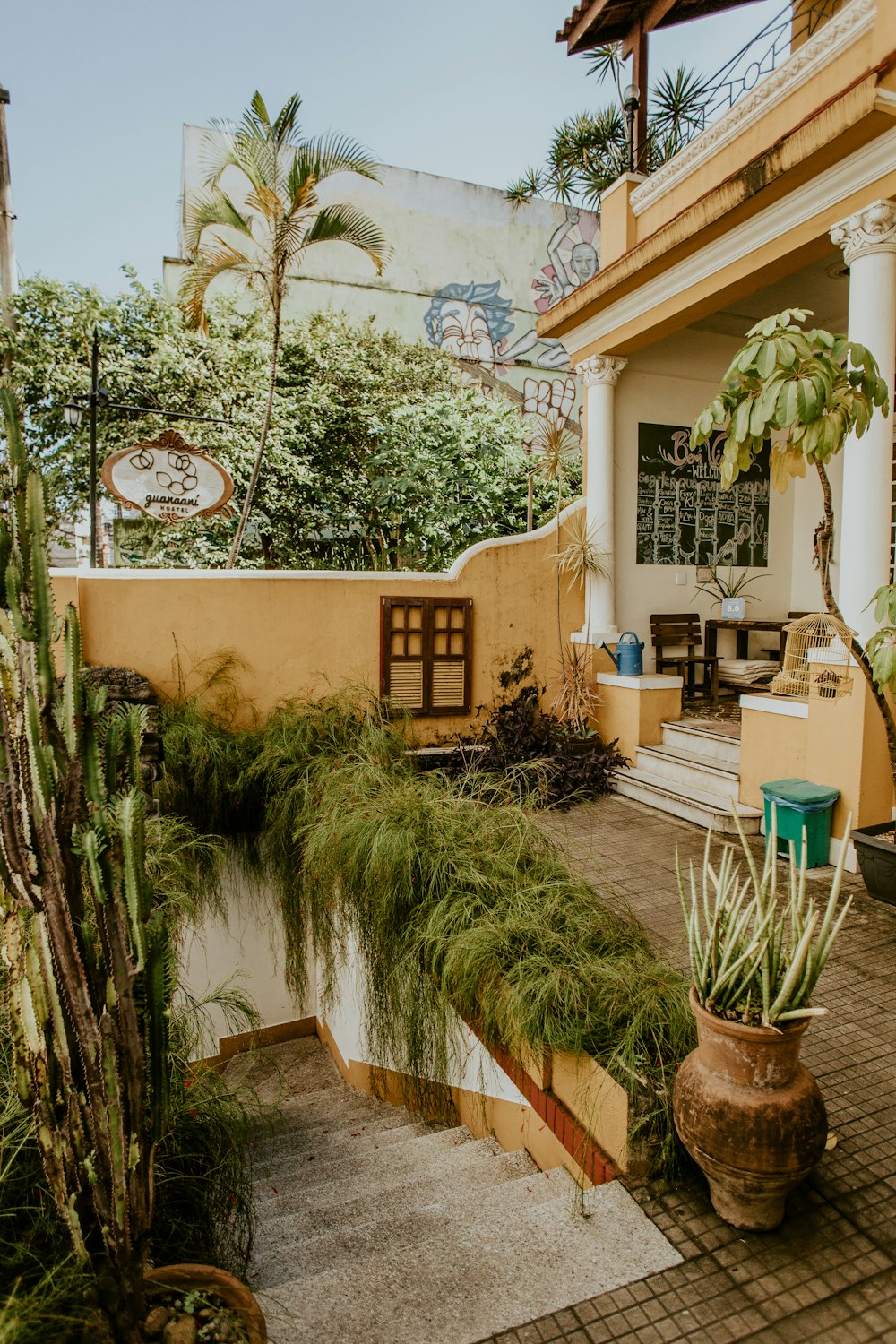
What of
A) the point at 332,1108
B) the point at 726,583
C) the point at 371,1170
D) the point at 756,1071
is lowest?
the point at 332,1108

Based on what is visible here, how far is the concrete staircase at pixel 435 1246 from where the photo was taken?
6.50 feet

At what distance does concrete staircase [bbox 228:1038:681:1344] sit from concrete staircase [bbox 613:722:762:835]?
3.23 m

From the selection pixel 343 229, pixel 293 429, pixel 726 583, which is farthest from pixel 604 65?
pixel 726 583

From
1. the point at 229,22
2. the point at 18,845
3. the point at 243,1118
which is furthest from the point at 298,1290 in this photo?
the point at 229,22

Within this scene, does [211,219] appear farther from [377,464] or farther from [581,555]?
[377,464]

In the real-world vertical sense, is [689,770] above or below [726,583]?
below

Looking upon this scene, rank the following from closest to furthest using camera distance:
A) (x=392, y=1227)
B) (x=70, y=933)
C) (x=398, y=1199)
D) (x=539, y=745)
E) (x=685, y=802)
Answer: (x=70, y=933), (x=392, y=1227), (x=398, y=1199), (x=685, y=802), (x=539, y=745)

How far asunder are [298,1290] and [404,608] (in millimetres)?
5694

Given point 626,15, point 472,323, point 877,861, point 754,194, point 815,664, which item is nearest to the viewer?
point 877,861

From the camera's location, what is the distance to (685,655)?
329 inches

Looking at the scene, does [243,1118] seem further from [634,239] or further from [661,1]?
[661,1]

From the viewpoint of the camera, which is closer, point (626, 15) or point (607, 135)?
point (626, 15)

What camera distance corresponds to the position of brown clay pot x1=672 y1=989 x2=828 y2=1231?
207 centimetres

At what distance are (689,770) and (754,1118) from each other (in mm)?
4597
